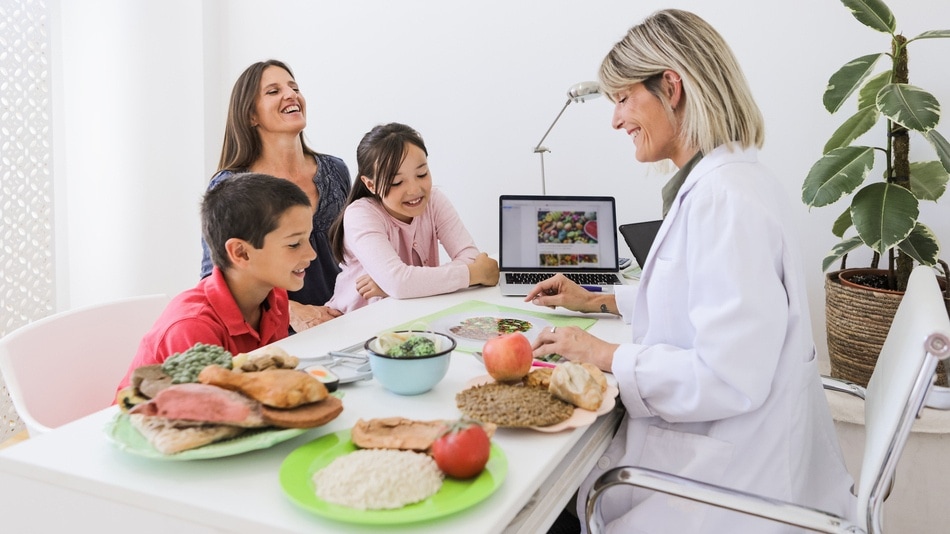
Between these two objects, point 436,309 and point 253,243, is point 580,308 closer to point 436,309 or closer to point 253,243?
point 436,309

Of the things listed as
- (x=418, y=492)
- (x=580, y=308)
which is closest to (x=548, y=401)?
(x=418, y=492)

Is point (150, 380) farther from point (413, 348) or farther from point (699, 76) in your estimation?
point (699, 76)

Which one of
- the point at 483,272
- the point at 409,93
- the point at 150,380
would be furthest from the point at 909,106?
the point at 409,93

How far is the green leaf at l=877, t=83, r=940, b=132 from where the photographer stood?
1.87 m

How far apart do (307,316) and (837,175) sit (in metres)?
1.52

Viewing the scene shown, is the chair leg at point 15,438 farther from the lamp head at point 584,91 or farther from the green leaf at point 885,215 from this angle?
the green leaf at point 885,215

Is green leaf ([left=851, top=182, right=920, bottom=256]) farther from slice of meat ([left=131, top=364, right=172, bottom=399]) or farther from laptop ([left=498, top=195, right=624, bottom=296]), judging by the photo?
slice of meat ([left=131, top=364, right=172, bottom=399])

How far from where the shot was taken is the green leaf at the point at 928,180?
2.19m

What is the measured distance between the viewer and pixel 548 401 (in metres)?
1.07

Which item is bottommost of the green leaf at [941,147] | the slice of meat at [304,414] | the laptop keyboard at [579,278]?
the slice of meat at [304,414]

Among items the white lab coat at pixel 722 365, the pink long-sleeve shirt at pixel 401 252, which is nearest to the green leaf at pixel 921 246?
the white lab coat at pixel 722 365

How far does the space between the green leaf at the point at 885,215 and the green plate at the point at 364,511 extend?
151 cm

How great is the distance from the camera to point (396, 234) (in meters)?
2.21

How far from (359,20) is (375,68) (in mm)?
227
